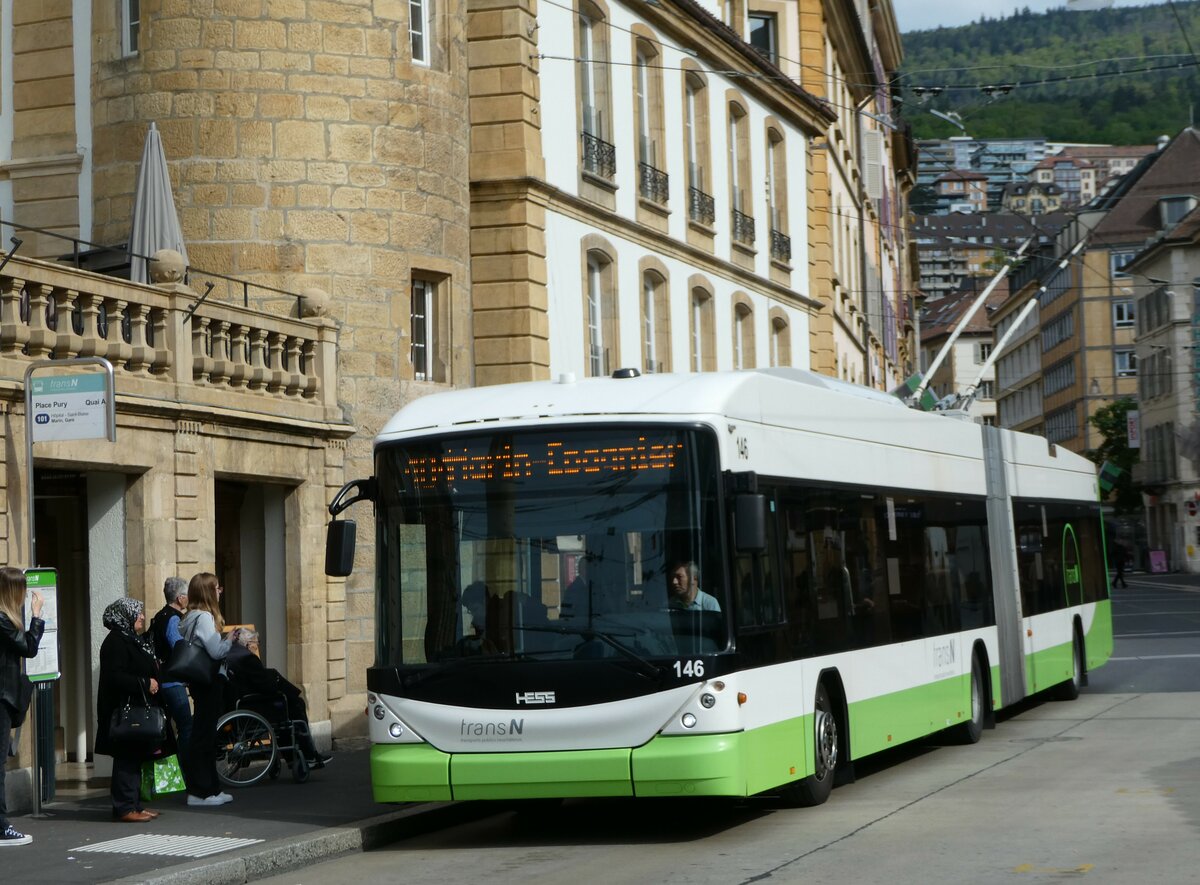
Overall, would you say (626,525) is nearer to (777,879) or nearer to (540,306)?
(777,879)

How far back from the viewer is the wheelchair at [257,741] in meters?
15.5

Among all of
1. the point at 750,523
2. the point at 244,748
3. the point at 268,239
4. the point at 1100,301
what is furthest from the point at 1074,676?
the point at 1100,301

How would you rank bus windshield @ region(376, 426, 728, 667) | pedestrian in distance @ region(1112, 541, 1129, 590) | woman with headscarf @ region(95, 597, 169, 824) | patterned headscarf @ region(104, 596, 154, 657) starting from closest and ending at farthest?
bus windshield @ region(376, 426, 728, 667), woman with headscarf @ region(95, 597, 169, 824), patterned headscarf @ region(104, 596, 154, 657), pedestrian in distance @ region(1112, 541, 1129, 590)

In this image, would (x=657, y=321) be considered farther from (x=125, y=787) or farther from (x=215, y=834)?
(x=215, y=834)

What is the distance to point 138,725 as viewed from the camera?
42.8 feet

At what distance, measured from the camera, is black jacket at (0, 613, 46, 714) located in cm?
1190

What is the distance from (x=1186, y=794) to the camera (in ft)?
42.8

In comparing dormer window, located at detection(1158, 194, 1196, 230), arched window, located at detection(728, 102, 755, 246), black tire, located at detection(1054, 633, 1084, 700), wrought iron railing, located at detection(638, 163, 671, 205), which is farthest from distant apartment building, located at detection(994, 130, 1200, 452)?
black tire, located at detection(1054, 633, 1084, 700)

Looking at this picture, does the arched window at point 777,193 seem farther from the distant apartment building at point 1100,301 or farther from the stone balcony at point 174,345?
the distant apartment building at point 1100,301

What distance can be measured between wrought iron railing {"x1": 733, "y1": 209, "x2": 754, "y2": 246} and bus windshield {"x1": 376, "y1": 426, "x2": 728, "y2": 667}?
22.4m

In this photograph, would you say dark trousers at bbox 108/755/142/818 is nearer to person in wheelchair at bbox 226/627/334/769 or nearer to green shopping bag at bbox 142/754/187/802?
green shopping bag at bbox 142/754/187/802

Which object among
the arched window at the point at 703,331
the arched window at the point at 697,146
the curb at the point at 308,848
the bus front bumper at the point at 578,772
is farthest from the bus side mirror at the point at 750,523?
the arched window at the point at 703,331

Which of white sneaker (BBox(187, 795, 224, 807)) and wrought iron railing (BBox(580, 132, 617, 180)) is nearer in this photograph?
white sneaker (BBox(187, 795, 224, 807))

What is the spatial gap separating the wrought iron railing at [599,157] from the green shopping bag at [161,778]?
45.9ft
